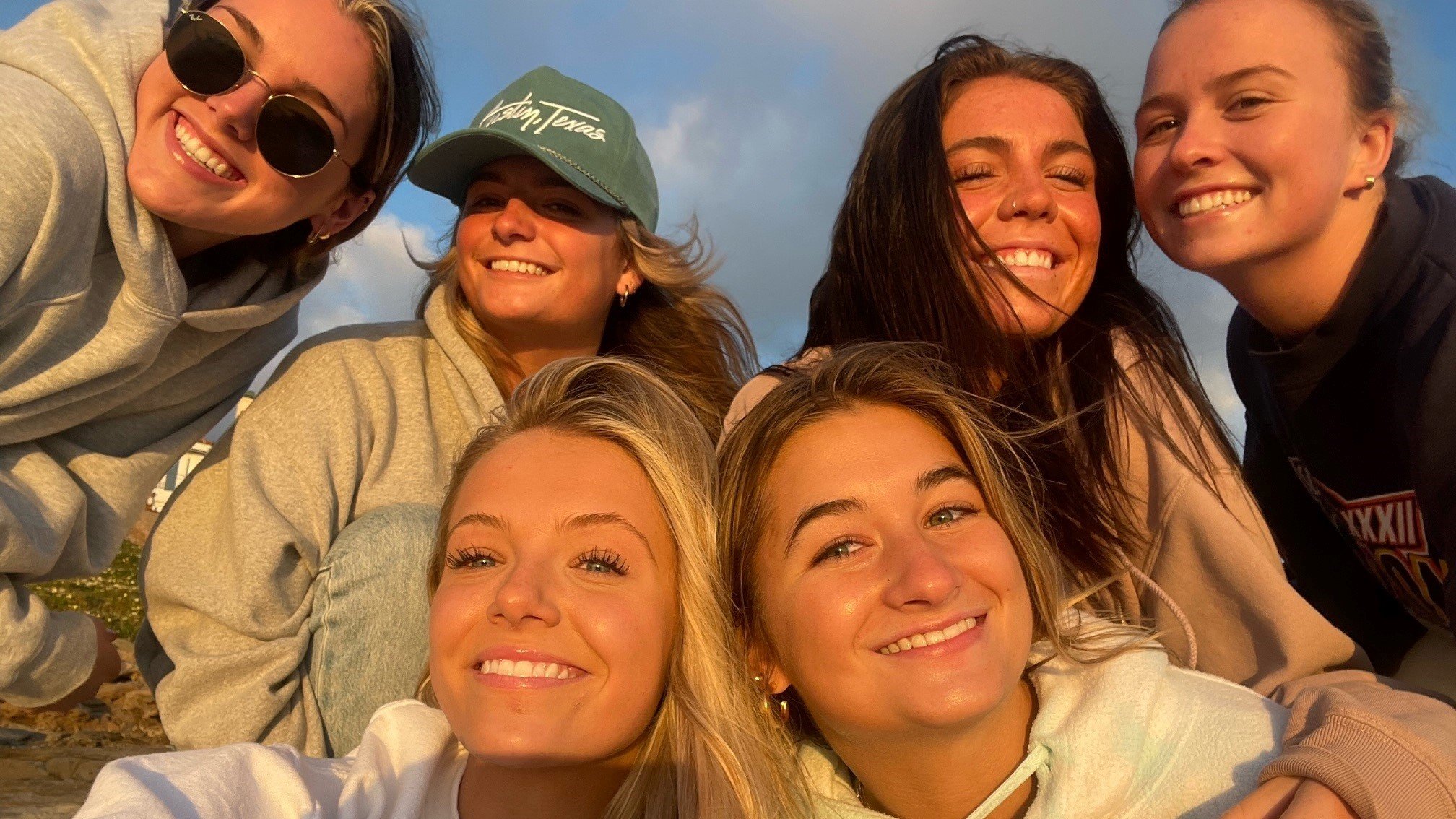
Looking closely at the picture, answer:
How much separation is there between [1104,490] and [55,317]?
329 centimetres

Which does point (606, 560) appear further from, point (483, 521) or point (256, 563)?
point (256, 563)

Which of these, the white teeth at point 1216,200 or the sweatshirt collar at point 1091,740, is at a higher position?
the white teeth at point 1216,200

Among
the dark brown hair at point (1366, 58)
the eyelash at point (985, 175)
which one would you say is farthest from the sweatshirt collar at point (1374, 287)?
the eyelash at point (985, 175)

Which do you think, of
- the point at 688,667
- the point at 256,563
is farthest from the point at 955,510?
the point at 256,563

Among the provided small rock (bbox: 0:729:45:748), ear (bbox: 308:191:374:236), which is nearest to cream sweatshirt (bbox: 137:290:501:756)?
ear (bbox: 308:191:374:236)

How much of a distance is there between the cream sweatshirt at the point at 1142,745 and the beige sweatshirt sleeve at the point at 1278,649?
0.14m

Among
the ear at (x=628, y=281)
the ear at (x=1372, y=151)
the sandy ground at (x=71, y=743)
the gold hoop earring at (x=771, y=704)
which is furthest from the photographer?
the sandy ground at (x=71, y=743)

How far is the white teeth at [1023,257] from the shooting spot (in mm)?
3930

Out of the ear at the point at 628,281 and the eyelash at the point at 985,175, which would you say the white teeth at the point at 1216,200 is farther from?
the ear at the point at 628,281

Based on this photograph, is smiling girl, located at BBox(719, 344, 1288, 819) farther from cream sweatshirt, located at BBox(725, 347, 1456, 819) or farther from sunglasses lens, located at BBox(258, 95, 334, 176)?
sunglasses lens, located at BBox(258, 95, 334, 176)

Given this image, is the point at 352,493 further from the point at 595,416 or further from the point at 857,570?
the point at 857,570

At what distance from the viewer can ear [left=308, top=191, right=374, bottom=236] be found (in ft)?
13.7

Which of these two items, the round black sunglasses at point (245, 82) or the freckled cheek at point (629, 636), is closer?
the freckled cheek at point (629, 636)

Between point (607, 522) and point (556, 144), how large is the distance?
1.97 m
